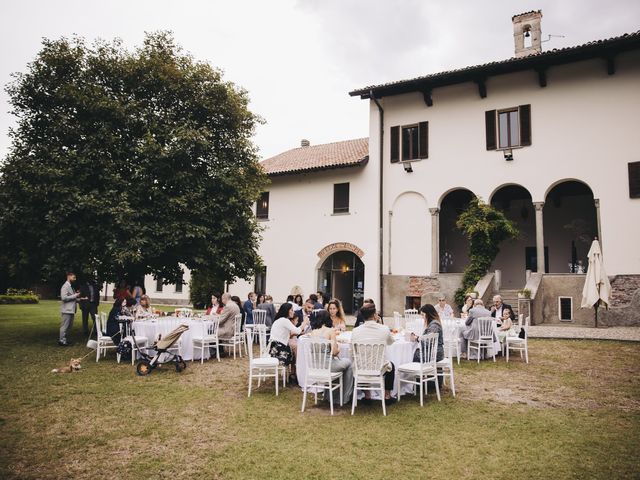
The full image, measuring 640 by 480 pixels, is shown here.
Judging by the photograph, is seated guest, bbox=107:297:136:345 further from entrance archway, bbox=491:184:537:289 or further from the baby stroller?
entrance archway, bbox=491:184:537:289

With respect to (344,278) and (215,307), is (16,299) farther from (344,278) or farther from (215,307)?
(215,307)

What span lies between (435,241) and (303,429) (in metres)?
13.1

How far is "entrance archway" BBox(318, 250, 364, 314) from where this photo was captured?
20.2 metres

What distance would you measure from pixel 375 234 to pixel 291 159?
7.04m

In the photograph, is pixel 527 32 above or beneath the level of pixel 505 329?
above

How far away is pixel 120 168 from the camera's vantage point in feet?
38.4

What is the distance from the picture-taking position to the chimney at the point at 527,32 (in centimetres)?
1806

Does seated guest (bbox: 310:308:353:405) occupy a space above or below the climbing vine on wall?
below

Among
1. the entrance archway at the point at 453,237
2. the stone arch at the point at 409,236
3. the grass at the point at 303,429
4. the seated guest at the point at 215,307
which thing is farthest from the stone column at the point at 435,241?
the seated guest at the point at 215,307

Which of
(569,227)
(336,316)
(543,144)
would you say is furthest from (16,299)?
(569,227)

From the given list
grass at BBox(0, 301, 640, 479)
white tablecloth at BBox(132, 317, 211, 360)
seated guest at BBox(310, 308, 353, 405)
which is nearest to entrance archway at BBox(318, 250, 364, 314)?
white tablecloth at BBox(132, 317, 211, 360)

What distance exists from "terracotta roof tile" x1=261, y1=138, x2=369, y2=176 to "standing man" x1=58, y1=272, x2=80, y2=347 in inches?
349

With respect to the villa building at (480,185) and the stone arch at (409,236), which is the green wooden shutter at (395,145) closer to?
the villa building at (480,185)

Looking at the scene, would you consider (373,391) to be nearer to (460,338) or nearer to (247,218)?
(460,338)
